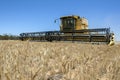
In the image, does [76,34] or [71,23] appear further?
[71,23]

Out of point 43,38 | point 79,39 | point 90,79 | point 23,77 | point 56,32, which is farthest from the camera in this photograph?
point 43,38

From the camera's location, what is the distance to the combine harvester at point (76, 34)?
19719 millimetres

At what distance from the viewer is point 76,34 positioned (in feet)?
71.7

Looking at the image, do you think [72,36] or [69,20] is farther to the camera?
[69,20]

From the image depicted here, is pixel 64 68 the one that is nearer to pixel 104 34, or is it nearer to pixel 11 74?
pixel 11 74

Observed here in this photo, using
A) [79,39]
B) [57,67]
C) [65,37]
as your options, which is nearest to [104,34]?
[79,39]

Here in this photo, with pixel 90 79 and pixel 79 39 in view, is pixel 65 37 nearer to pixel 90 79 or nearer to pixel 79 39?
pixel 79 39

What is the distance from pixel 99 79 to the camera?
4.70 ft

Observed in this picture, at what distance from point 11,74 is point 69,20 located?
942 inches

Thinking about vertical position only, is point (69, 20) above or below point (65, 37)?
above

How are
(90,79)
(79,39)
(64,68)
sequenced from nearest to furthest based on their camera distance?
(90,79) → (64,68) → (79,39)

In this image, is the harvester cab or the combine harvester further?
the harvester cab

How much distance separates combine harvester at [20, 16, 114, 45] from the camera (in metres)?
19.7

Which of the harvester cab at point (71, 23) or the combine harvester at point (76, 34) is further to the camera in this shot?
the harvester cab at point (71, 23)
